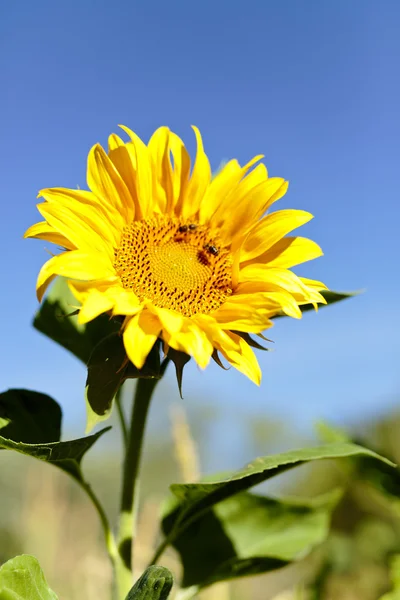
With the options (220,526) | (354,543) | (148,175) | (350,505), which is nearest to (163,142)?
(148,175)

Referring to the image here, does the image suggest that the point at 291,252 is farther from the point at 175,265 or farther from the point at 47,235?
the point at 47,235

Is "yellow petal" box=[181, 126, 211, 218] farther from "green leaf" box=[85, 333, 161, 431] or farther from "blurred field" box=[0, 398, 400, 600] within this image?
"blurred field" box=[0, 398, 400, 600]

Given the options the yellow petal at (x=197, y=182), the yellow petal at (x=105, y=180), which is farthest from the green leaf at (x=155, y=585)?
the yellow petal at (x=197, y=182)

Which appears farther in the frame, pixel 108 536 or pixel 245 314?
pixel 108 536

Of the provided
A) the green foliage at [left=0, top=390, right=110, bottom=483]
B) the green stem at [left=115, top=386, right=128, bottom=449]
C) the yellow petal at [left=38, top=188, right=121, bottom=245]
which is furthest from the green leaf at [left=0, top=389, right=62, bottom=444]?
the yellow petal at [left=38, top=188, right=121, bottom=245]

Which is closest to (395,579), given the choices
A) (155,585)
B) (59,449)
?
(155,585)
